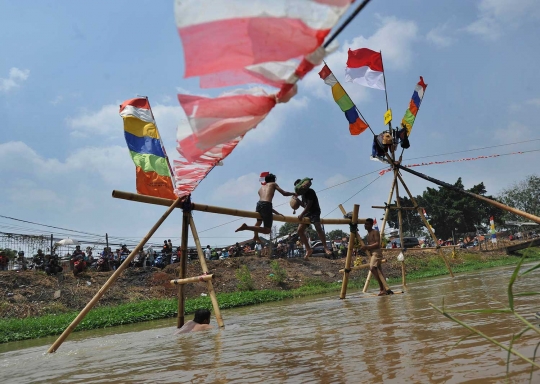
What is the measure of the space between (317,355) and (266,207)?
14.6ft

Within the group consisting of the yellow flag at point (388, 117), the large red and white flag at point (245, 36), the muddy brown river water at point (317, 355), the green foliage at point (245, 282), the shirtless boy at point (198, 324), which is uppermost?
the yellow flag at point (388, 117)

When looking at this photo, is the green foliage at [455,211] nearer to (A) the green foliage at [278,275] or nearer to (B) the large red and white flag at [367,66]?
(A) the green foliage at [278,275]

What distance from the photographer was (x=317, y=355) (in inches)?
173

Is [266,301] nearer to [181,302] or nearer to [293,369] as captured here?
[181,302]

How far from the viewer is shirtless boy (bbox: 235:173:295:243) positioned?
864 cm

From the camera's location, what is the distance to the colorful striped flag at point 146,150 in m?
8.09

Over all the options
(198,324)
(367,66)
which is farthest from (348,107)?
(198,324)

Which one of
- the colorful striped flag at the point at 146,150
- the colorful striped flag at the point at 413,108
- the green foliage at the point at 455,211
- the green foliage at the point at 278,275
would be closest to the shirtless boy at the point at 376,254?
the colorful striped flag at the point at 413,108

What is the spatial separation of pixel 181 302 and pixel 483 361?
18.9ft

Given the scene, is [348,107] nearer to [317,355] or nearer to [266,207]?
[266,207]

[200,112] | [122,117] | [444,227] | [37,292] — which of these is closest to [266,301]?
[37,292]

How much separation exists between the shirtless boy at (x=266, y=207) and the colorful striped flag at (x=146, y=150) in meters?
1.53

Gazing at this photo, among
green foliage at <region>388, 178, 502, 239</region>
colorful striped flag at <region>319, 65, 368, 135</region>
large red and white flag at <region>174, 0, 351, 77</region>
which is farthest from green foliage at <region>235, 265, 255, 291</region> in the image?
green foliage at <region>388, 178, 502, 239</region>

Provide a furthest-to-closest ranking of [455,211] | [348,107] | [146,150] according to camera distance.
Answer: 1. [455,211]
2. [348,107]
3. [146,150]
